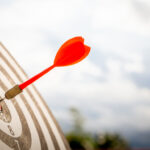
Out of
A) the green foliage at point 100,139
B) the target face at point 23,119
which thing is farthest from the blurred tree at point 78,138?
the target face at point 23,119

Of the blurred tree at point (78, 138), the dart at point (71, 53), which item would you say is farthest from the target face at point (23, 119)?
the blurred tree at point (78, 138)

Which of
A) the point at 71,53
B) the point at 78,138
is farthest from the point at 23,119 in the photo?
the point at 78,138

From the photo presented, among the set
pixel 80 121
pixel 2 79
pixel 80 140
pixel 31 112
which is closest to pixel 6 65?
pixel 2 79

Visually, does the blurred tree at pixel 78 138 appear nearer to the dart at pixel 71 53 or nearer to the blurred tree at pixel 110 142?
the blurred tree at pixel 110 142

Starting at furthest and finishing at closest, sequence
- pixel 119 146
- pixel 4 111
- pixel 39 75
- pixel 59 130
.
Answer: pixel 119 146 → pixel 59 130 → pixel 4 111 → pixel 39 75

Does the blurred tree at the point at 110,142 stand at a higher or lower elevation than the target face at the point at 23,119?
lower

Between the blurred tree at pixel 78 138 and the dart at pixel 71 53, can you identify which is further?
the blurred tree at pixel 78 138

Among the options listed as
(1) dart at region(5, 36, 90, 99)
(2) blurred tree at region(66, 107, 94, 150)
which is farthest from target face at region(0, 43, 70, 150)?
(2) blurred tree at region(66, 107, 94, 150)

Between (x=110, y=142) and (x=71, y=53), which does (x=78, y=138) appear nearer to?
(x=110, y=142)

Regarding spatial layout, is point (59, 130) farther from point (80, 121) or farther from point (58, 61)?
point (80, 121)
